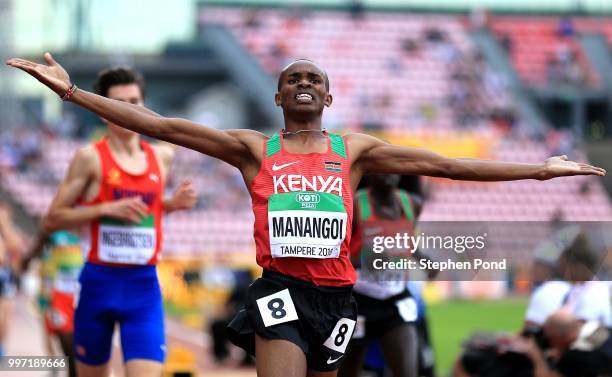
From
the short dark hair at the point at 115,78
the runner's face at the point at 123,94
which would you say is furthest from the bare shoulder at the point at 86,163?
the short dark hair at the point at 115,78

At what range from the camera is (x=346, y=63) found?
45125mm

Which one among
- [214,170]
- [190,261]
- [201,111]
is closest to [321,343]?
[190,261]

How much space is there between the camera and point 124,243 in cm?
768

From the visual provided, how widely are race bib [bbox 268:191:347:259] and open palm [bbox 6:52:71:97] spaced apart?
114cm

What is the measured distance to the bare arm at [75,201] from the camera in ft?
25.1

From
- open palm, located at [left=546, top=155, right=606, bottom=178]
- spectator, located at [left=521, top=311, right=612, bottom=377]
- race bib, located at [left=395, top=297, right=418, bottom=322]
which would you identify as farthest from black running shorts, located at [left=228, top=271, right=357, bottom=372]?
race bib, located at [left=395, top=297, right=418, bottom=322]

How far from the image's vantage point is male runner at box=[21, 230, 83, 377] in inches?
448

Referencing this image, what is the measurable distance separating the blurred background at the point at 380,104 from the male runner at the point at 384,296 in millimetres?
16565

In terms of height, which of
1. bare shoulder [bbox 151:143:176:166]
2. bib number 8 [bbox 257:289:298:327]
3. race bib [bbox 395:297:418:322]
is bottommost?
bib number 8 [bbox 257:289:298:327]

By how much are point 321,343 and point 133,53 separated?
53599 millimetres

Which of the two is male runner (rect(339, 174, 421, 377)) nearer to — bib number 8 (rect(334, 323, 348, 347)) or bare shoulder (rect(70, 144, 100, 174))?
bare shoulder (rect(70, 144, 100, 174))

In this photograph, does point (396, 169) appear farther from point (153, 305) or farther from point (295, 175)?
point (153, 305)

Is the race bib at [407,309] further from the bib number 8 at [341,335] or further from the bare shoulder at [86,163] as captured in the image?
the bib number 8 at [341,335]

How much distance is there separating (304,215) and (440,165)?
0.78 meters
